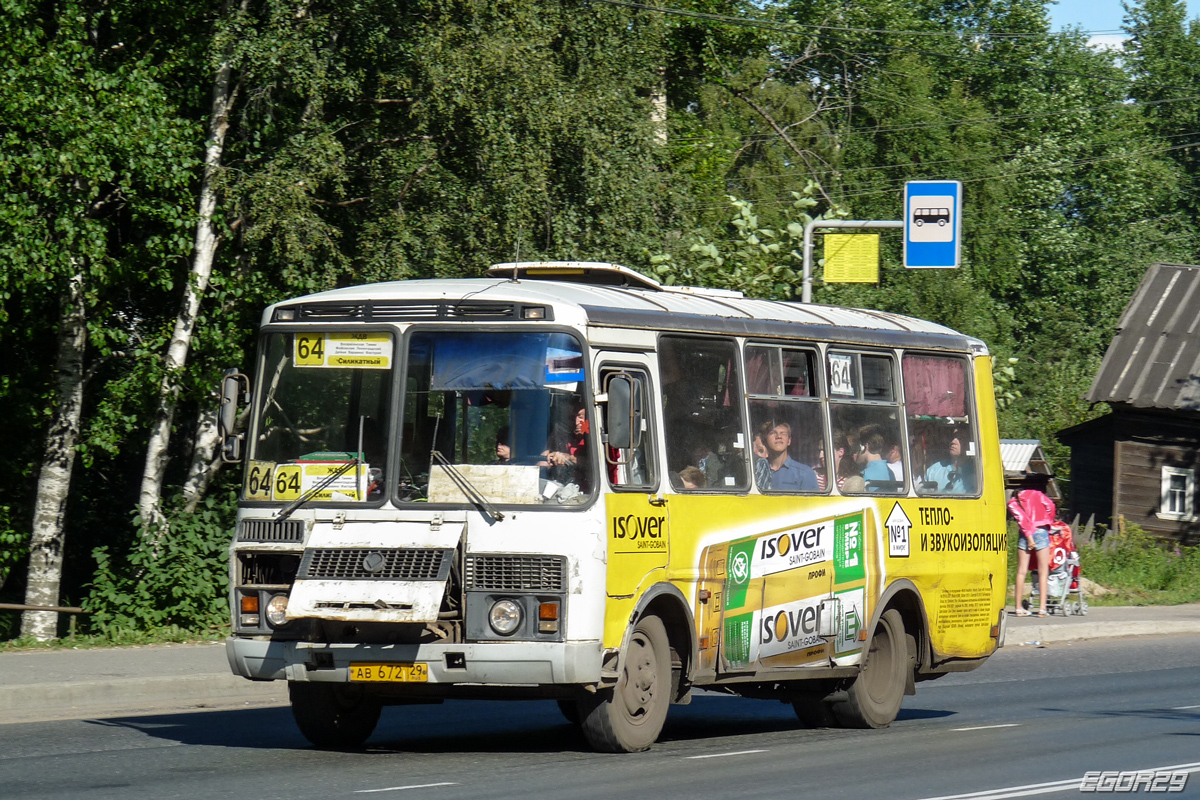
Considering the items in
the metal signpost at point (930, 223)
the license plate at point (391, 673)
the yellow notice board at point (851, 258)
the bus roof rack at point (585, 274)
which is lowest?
the license plate at point (391, 673)

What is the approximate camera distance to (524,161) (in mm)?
18922

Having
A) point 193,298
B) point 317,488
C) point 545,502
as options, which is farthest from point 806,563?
point 193,298

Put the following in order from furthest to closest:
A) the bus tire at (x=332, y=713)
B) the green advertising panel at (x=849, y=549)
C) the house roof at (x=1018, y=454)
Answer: the house roof at (x=1018, y=454) < the green advertising panel at (x=849, y=549) < the bus tire at (x=332, y=713)

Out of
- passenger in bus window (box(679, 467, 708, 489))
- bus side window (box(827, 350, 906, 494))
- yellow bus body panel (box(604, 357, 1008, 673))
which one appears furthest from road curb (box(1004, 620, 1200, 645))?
passenger in bus window (box(679, 467, 708, 489))

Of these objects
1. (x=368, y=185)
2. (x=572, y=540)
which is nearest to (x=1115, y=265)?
(x=368, y=185)

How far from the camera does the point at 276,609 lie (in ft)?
32.4

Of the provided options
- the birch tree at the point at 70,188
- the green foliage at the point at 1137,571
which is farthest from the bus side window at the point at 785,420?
the green foliage at the point at 1137,571

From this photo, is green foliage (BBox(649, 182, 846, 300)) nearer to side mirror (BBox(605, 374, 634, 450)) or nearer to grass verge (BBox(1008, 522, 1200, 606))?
grass verge (BBox(1008, 522, 1200, 606))

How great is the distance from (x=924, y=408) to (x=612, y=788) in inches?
212

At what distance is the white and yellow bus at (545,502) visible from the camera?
31.0 ft

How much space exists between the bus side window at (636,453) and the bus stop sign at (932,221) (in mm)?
10610

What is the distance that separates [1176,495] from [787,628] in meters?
31.5

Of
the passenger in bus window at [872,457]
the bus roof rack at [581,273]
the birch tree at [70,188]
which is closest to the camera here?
the bus roof rack at [581,273]

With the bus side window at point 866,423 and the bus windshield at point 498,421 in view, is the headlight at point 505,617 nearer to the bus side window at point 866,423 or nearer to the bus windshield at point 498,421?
the bus windshield at point 498,421
